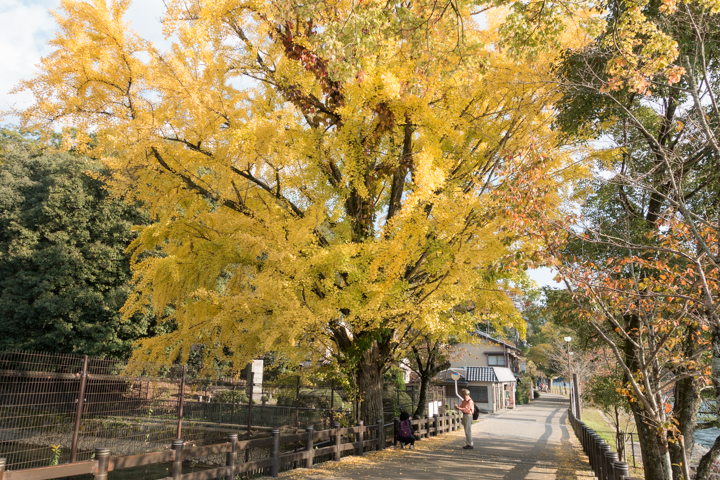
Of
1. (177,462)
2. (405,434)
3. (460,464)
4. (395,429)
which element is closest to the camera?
(177,462)

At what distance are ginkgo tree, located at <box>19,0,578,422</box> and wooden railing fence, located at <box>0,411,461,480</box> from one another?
1.98 m

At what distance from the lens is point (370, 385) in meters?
11.8

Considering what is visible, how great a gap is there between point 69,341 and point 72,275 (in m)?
3.74

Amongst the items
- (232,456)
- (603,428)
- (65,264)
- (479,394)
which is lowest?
(603,428)

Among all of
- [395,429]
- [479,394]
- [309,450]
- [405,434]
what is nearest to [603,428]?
[479,394]

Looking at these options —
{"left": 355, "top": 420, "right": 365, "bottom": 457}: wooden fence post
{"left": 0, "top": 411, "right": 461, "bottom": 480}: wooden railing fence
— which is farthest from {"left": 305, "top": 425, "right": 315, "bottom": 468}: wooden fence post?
{"left": 355, "top": 420, "right": 365, "bottom": 457}: wooden fence post

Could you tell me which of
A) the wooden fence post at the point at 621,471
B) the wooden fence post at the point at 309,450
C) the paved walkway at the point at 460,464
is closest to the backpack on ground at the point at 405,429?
the paved walkway at the point at 460,464

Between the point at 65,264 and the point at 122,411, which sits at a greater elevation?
the point at 65,264

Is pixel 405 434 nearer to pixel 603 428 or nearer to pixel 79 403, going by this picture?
pixel 79 403

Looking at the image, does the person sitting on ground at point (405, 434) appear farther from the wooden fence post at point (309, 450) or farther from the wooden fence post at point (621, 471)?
the wooden fence post at point (621, 471)

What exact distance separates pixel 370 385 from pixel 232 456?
4.98 m

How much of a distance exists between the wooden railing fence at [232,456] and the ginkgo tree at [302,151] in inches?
77.9

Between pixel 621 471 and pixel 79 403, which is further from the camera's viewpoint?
pixel 79 403

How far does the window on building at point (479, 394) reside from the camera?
38.4m
